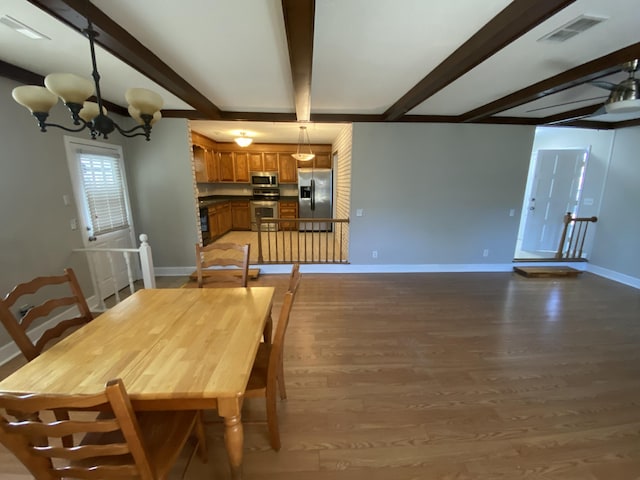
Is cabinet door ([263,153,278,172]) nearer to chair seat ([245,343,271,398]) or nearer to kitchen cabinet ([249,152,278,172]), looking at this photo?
kitchen cabinet ([249,152,278,172])

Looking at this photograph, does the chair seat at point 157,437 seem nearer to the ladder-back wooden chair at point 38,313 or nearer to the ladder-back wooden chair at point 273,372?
the ladder-back wooden chair at point 273,372

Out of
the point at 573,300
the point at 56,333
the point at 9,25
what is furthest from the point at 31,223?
the point at 573,300

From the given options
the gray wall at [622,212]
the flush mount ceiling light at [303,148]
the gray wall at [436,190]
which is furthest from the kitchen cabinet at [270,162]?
the gray wall at [622,212]

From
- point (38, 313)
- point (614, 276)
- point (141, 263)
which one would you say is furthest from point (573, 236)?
point (38, 313)

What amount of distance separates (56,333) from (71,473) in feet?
2.75

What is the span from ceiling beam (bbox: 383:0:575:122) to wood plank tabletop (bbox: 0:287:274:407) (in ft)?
7.46

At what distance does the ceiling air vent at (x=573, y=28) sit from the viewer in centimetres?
169

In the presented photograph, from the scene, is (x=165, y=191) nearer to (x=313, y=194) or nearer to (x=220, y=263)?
(x=220, y=263)

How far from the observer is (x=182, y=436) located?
1158 millimetres

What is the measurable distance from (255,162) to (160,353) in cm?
667

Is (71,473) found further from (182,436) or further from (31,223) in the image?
(31,223)

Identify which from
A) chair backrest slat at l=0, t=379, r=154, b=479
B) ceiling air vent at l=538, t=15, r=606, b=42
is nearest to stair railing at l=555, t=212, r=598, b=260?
ceiling air vent at l=538, t=15, r=606, b=42

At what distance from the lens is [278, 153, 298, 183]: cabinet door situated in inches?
286

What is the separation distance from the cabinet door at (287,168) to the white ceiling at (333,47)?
12.9 ft
